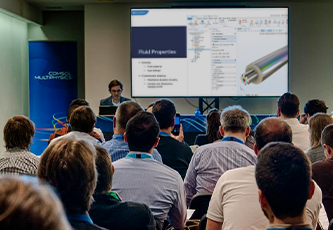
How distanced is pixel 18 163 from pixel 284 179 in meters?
2.11

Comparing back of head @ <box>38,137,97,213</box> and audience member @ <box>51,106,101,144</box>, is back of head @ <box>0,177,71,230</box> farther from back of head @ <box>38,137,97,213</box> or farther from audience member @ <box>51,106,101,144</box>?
audience member @ <box>51,106,101,144</box>

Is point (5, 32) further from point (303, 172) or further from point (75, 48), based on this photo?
point (303, 172)

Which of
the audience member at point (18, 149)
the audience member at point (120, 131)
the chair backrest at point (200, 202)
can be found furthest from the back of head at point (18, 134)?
the chair backrest at point (200, 202)

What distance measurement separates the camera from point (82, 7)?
8664 millimetres

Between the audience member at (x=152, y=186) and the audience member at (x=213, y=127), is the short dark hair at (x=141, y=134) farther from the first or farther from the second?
the audience member at (x=213, y=127)

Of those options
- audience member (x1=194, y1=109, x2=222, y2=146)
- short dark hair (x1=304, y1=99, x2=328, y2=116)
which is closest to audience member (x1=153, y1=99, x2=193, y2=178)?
audience member (x1=194, y1=109, x2=222, y2=146)

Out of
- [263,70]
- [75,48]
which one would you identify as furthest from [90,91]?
[263,70]

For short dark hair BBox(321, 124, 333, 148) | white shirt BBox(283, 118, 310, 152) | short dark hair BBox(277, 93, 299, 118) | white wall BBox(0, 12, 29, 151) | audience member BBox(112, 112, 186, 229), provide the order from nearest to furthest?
audience member BBox(112, 112, 186, 229)
short dark hair BBox(321, 124, 333, 148)
white shirt BBox(283, 118, 310, 152)
short dark hair BBox(277, 93, 299, 118)
white wall BBox(0, 12, 29, 151)

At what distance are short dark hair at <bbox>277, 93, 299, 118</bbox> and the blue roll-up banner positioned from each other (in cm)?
554

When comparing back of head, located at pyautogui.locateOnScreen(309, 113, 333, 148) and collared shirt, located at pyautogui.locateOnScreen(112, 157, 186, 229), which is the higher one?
back of head, located at pyautogui.locateOnScreen(309, 113, 333, 148)

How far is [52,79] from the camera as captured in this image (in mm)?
9320

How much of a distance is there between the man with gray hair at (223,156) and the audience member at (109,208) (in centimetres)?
120

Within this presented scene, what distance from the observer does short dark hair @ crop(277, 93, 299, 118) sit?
4.63 m

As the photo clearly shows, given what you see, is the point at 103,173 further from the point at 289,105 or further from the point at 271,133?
the point at 289,105
